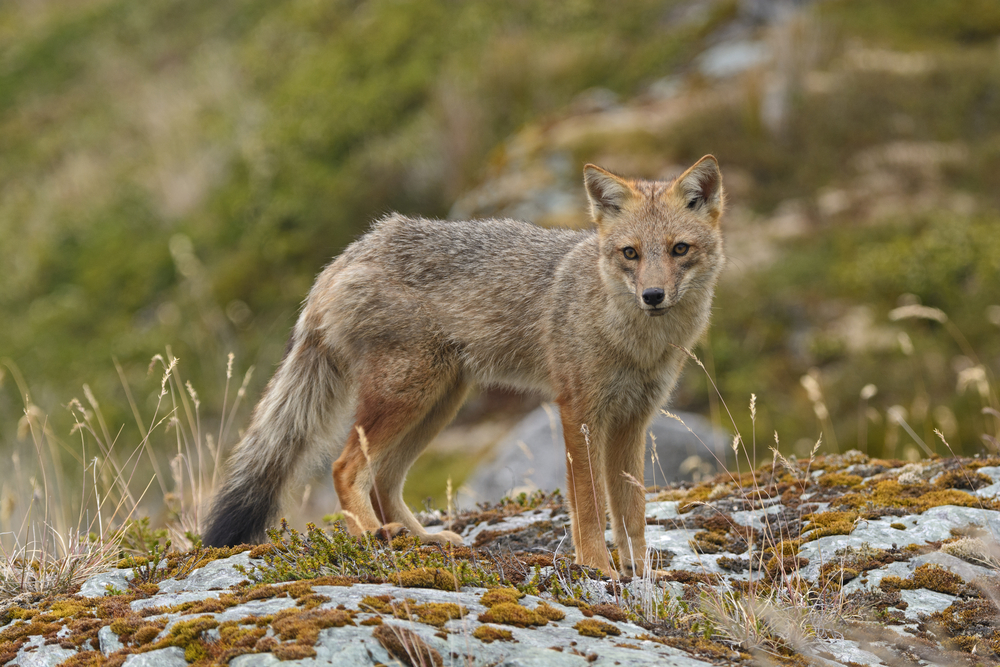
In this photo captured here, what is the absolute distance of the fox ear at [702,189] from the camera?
4773 mm

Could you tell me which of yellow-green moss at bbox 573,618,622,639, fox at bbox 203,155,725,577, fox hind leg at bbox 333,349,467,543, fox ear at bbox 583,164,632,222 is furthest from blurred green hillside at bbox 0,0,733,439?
yellow-green moss at bbox 573,618,622,639

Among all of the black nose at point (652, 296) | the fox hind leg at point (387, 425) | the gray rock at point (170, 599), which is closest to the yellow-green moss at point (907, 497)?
the black nose at point (652, 296)

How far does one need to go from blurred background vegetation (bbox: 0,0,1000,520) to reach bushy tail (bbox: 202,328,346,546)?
3.03 metres

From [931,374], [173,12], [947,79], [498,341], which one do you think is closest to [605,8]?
[947,79]

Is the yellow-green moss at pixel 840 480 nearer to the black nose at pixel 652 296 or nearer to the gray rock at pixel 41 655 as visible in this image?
the black nose at pixel 652 296

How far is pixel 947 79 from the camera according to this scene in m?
12.1

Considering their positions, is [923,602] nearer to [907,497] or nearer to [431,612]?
[907,497]

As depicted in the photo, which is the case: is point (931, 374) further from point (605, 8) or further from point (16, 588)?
point (605, 8)

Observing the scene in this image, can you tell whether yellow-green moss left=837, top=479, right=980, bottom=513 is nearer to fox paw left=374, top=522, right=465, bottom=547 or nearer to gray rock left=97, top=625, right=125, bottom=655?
fox paw left=374, top=522, right=465, bottom=547

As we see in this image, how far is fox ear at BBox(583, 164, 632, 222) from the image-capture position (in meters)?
4.89

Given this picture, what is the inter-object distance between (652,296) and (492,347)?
52.0 inches

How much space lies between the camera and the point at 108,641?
278 cm

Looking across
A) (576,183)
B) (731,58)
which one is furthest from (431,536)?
(731,58)

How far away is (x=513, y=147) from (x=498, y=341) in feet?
25.2
